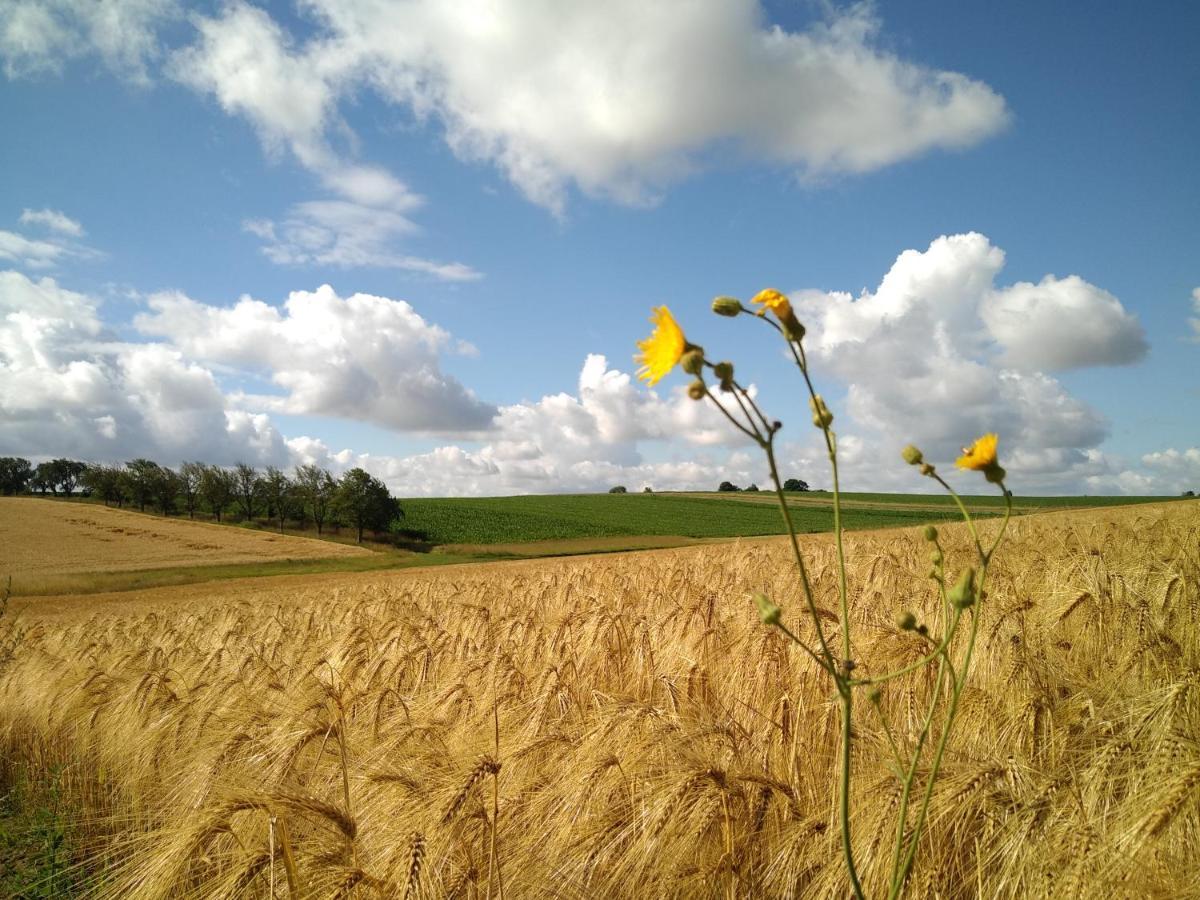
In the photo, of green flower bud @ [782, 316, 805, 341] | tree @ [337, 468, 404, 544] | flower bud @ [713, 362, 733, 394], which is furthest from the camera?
tree @ [337, 468, 404, 544]

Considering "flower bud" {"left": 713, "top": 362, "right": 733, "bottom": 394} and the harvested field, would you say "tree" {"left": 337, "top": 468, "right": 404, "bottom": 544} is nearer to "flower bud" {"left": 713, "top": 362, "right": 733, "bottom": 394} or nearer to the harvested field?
the harvested field

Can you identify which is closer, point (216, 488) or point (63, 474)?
point (216, 488)

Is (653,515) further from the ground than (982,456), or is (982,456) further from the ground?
(982,456)

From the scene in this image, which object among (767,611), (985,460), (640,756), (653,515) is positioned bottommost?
(653,515)

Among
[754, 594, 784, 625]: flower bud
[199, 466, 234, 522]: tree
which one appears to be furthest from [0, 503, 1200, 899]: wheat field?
[199, 466, 234, 522]: tree

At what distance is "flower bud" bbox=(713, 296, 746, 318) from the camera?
1206 mm

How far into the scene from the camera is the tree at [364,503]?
56969mm

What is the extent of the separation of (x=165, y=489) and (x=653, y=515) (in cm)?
5011

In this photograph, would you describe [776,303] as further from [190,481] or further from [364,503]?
[190,481]

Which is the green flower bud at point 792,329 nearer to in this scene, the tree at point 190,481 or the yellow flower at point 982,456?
the yellow flower at point 982,456

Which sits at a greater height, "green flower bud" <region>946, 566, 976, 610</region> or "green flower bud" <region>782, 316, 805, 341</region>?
"green flower bud" <region>782, 316, 805, 341</region>

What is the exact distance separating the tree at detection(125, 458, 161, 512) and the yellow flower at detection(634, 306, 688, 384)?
8034cm

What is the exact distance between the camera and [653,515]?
229 ft

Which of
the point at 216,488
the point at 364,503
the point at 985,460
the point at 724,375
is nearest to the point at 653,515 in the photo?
the point at 364,503
